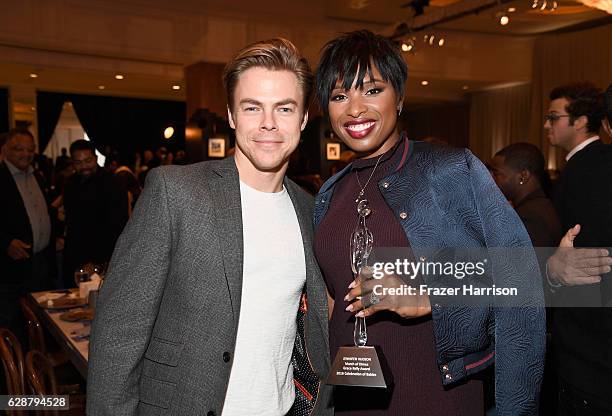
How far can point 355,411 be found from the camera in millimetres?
1610

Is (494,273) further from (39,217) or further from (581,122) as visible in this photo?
(39,217)

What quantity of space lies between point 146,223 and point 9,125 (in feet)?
40.8

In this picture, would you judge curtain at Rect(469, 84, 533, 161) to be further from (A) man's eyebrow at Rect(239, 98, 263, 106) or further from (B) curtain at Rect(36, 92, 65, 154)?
(A) man's eyebrow at Rect(239, 98, 263, 106)

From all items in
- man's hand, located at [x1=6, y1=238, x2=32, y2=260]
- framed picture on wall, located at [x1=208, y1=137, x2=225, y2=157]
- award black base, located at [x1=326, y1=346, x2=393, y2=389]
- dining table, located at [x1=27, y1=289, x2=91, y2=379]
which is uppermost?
framed picture on wall, located at [x1=208, y1=137, x2=225, y2=157]

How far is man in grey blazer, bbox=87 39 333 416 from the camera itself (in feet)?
4.42

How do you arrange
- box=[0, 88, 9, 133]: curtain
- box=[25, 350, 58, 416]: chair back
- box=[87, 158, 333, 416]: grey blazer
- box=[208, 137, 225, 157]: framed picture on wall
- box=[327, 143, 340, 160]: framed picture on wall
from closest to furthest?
1. box=[87, 158, 333, 416]: grey blazer
2. box=[25, 350, 58, 416]: chair back
3. box=[208, 137, 225, 157]: framed picture on wall
4. box=[327, 143, 340, 160]: framed picture on wall
5. box=[0, 88, 9, 133]: curtain

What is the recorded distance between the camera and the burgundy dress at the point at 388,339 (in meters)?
1.52

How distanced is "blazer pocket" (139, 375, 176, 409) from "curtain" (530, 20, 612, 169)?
38.9 feet

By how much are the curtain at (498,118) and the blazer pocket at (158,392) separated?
13.4 metres

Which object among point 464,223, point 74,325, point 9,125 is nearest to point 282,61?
point 464,223

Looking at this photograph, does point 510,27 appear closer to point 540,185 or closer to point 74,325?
point 540,185

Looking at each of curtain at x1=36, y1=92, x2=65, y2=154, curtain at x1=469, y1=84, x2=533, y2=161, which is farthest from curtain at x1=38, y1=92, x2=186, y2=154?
curtain at x1=469, y1=84, x2=533, y2=161

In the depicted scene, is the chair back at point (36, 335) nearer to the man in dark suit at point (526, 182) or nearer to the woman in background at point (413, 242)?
the woman in background at point (413, 242)

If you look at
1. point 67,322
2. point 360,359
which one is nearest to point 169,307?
point 360,359
